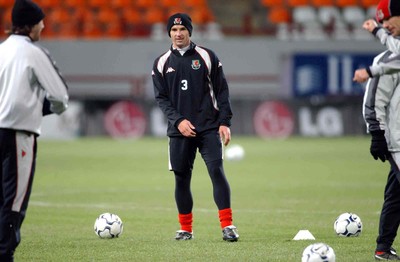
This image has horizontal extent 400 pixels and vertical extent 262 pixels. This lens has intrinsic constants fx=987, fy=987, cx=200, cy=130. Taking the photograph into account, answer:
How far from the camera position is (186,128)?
1030cm

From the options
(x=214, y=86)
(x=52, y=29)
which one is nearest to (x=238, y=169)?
(x=214, y=86)

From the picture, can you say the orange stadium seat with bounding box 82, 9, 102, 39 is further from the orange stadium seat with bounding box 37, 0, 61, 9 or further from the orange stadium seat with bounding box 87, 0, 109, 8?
the orange stadium seat with bounding box 37, 0, 61, 9

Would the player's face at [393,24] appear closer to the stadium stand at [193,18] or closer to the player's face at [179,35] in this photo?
the player's face at [179,35]

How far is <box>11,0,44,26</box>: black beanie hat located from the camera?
7902 millimetres

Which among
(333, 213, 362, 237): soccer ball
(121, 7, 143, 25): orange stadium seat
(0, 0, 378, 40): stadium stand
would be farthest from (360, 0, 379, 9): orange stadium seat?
(333, 213, 362, 237): soccer ball

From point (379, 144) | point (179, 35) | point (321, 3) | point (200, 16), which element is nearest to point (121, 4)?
point (200, 16)

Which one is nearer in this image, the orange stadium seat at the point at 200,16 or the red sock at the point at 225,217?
the red sock at the point at 225,217

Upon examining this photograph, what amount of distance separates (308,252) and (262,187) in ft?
29.8

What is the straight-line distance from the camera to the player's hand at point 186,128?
10.3 metres

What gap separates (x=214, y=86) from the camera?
10.6m

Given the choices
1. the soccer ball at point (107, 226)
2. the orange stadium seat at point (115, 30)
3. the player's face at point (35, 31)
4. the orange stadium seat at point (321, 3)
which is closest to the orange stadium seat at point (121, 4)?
the orange stadium seat at point (115, 30)

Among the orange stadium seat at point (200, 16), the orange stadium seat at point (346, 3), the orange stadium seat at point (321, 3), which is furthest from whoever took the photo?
the orange stadium seat at point (321, 3)

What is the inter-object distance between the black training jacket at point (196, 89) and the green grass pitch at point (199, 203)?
4.27 feet

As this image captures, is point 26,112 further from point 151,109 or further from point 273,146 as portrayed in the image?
point 151,109
